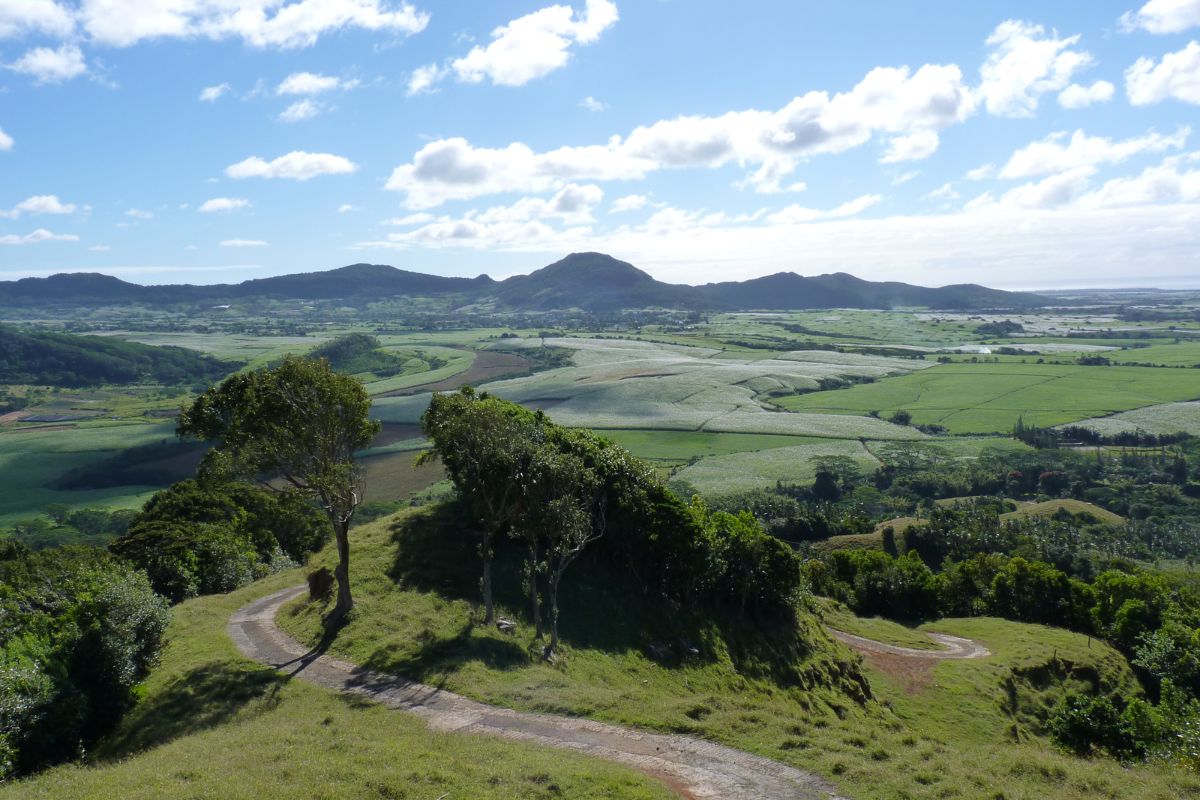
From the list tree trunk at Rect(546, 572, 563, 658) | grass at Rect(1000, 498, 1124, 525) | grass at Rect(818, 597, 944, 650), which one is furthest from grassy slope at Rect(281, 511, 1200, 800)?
grass at Rect(1000, 498, 1124, 525)

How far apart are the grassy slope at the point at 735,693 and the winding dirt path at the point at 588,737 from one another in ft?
3.04

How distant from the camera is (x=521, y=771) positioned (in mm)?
24406

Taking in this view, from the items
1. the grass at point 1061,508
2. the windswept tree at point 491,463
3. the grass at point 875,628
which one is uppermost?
the windswept tree at point 491,463

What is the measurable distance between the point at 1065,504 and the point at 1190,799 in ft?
531

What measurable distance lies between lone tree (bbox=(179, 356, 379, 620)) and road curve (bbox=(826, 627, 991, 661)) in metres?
53.1

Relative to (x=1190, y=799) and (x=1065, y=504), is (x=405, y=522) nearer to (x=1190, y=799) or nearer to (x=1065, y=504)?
(x=1190, y=799)

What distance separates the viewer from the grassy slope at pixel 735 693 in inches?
1032

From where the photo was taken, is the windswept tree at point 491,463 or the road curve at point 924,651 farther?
the road curve at point 924,651

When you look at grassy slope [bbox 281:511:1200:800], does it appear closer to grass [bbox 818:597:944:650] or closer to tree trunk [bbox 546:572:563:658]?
tree trunk [bbox 546:572:563:658]

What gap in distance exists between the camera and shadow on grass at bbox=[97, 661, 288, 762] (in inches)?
1156

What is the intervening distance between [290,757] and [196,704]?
34.5ft

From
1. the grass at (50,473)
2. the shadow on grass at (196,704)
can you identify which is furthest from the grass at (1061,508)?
the grass at (50,473)

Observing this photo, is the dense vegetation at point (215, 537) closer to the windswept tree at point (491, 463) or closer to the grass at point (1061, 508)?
the windswept tree at point (491, 463)

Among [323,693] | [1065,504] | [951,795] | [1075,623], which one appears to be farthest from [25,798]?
[1065,504]
